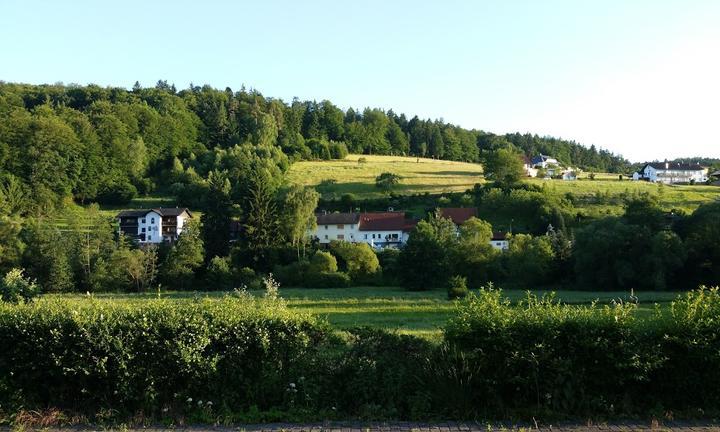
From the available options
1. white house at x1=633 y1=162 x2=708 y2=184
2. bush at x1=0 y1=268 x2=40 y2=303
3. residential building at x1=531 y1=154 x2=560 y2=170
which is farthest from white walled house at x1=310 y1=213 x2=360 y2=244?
white house at x1=633 y1=162 x2=708 y2=184

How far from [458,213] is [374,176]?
3340cm

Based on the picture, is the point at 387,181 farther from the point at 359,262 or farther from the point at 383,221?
the point at 359,262

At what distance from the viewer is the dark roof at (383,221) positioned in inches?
3172

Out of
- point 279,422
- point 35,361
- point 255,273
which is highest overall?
point 35,361

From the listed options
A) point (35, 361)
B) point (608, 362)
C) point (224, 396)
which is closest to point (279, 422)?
point (224, 396)

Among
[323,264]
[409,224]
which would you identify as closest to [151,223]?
[323,264]

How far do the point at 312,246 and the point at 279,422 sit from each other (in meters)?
59.7

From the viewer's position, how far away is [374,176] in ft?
364

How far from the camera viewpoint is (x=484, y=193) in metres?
89.3

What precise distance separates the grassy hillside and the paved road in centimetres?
8649

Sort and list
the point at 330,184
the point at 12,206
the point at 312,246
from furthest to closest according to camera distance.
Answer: the point at 330,184 → the point at 12,206 → the point at 312,246

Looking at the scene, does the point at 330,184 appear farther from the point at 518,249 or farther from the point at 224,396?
the point at 224,396

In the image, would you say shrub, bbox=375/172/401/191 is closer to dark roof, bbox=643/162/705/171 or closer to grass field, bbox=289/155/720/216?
grass field, bbox=289/155/720/216

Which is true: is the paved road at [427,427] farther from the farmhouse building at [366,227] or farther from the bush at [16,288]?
the farmhouse building at [366,227]
